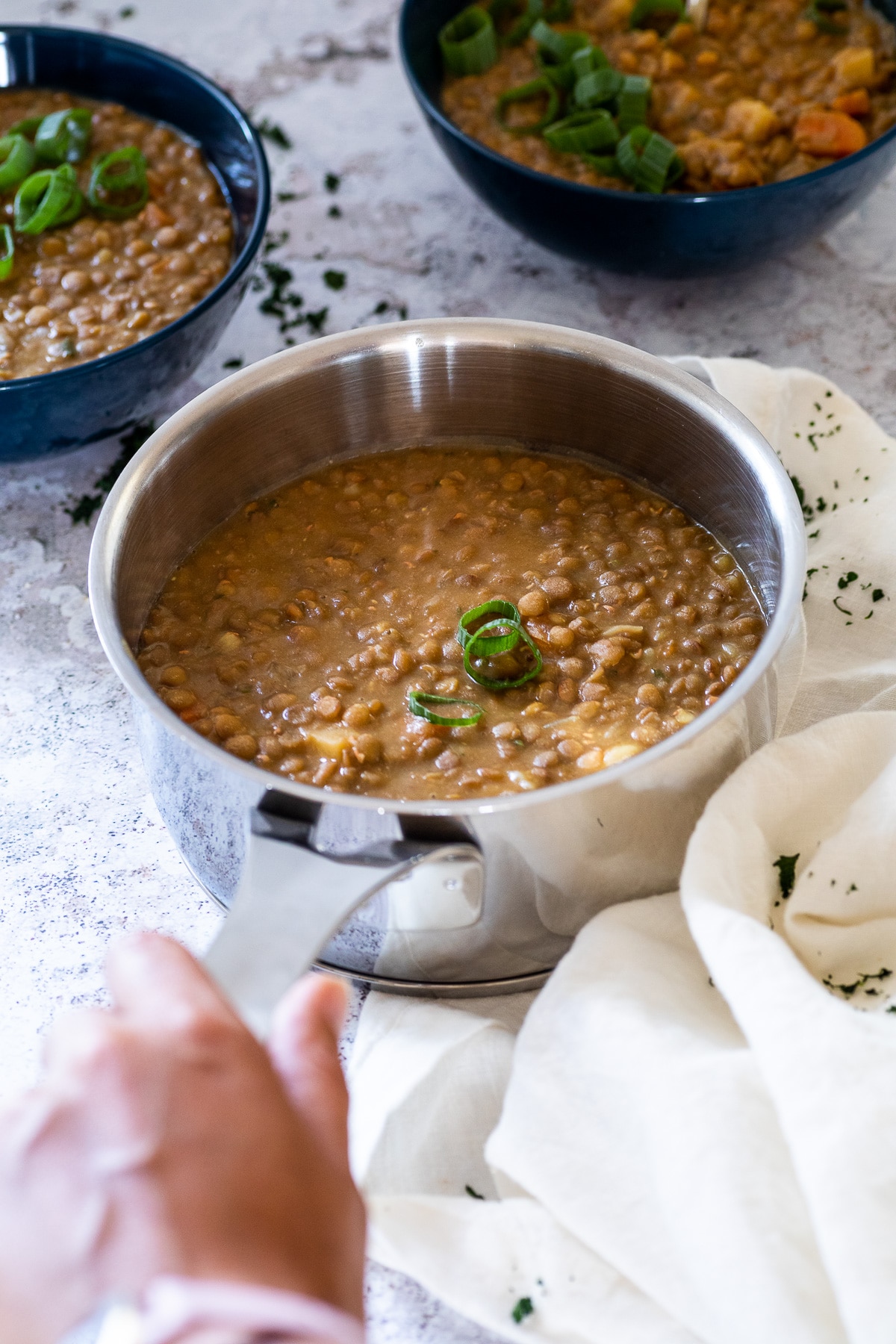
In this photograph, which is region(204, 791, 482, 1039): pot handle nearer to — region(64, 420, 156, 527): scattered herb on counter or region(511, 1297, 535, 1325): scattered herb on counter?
region(511, 1297, 535, 1325): scattered herb on counter

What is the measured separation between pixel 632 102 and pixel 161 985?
1.93 meters

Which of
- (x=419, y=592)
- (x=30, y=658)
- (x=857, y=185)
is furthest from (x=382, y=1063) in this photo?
(x=857, y=185)

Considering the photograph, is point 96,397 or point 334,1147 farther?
point 96,397

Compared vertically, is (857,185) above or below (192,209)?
above

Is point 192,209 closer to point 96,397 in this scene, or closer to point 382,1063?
point 96,397

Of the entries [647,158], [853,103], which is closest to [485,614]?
[647,158]

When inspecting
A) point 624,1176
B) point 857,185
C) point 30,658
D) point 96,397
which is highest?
point 857,185

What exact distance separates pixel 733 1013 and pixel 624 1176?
7.6 inches

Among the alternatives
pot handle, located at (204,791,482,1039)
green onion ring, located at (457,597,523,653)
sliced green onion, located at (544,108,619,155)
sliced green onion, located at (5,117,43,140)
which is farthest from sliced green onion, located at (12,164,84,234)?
pot handle, located at (204,791,482,1039)

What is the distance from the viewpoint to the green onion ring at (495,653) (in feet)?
5.63

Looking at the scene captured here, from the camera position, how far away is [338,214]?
8.93ft

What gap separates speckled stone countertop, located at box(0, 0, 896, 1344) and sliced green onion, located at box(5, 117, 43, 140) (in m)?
0.48

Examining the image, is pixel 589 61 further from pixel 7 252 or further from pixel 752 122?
pixel 7 252

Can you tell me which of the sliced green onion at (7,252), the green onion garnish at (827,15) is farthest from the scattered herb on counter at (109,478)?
the green onion garnish at (827,15)
